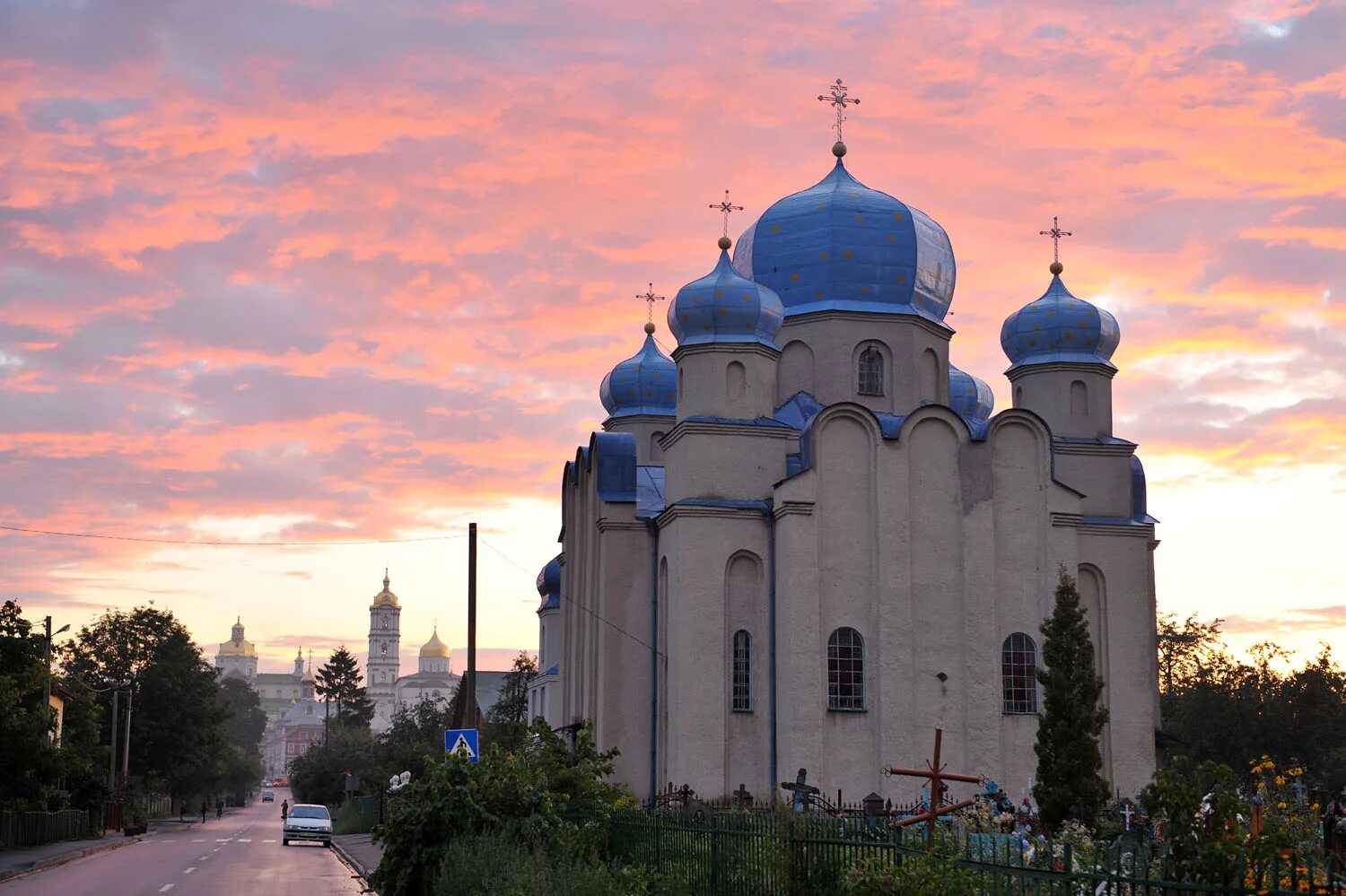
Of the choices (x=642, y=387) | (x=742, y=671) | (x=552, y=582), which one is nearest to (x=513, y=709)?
(x=552, y=582)

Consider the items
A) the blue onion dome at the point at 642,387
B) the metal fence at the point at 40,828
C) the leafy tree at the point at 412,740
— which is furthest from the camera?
the leafy tree at the point at 412,740

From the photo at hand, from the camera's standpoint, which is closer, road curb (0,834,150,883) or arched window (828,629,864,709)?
road curb (0,834,150,883)

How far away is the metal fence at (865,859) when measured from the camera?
25.7ft

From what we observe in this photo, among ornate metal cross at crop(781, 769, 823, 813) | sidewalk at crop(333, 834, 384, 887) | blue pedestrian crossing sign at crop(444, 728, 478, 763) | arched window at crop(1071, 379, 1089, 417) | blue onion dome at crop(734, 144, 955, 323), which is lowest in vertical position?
sidewalk at crop(333, 834, 384, 887)

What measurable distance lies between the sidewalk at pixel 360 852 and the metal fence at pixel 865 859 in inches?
427

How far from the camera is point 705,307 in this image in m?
32.3

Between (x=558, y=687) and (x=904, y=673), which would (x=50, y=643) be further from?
(x=904, y=673)

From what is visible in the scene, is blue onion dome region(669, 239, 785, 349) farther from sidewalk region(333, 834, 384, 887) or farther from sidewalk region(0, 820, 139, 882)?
sidewalk region(0, 820, 139, 882)

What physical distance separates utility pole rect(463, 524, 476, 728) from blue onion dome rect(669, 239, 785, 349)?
23.6 feet

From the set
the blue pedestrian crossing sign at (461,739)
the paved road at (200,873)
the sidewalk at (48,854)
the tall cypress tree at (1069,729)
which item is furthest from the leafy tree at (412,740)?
the tall cypress tree at (1069,729)

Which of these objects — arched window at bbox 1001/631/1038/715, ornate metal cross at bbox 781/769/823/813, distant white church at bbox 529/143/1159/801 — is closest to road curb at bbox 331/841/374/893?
distant white church at bbox 529/143/1159/801

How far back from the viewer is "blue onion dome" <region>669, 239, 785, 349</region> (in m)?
32.3

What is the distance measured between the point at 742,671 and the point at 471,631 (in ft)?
21.4

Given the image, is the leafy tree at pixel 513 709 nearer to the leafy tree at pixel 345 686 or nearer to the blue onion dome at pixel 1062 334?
the blue onion dome at pixel 1062 334
